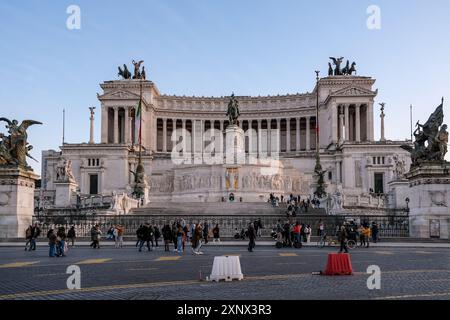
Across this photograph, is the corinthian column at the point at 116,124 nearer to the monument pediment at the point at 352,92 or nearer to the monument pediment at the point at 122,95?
the monument pediment at the point at 122,95

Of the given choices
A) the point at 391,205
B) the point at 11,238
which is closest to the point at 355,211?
the point at 391,205

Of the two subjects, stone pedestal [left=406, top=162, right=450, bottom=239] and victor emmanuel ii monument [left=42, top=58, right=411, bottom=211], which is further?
victor emmanuel ii monument [left=42, top=58, right=411, bottom=211]

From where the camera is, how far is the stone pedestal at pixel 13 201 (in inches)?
1407

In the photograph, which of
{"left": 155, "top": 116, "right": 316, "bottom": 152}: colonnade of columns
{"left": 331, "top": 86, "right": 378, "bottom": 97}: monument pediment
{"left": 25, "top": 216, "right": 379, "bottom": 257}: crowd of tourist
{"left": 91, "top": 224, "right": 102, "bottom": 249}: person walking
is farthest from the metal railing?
{"left": 155, "top": 116, "right": 316, "bottom": 152}: colonnade of columns

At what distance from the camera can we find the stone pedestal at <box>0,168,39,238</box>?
35.8 m

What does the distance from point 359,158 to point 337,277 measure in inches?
3012

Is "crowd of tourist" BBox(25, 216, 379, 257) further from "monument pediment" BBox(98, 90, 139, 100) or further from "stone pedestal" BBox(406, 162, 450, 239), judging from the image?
"monument pediment" BBox(98, 90, 139, 100)

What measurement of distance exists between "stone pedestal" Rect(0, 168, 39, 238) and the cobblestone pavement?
12.9m

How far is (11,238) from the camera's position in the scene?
36.4 m

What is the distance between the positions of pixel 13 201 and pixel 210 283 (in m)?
23.3

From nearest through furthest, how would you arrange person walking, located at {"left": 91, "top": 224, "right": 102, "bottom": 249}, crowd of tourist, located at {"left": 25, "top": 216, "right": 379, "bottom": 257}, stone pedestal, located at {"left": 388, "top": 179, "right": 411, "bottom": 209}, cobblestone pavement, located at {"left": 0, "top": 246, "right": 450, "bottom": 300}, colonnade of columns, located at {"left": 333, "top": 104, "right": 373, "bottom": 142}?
cobblestone pavement, located at {"left": 0, "top": 246, "right": 450, "bottom": 300}
crowd of tourist, located at {"left": 25, "top": 216, "right": 379, "bottom": 257}
person walking, located at {"left": 91, "top": 224, "right": 102, "bottom": 249}
stone pedestal, located at {"left": 388, "top": 179, "right": 411, "bottom": 209}
colonnade of columns, located at {"left": 333, "top": 104, "right": 373, "bottom": 142}

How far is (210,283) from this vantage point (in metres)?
16.0
